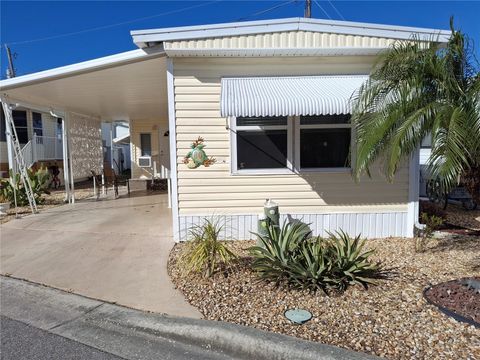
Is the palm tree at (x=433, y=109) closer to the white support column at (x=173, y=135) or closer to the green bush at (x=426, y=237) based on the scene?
the green bush at (x=426, y=237)

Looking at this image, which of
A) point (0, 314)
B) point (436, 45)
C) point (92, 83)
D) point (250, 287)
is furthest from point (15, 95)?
point (436, 45)

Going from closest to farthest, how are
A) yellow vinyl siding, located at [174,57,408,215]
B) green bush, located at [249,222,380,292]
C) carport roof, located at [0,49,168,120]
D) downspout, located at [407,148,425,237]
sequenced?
green bush, located at [249,222,380,292]
yellow vinyl siding, located at [174,57,408,215]
carport roof, located at [0,49,168,120]
downspout, located at [407,148,425,237]

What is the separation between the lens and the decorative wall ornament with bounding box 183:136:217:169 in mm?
6078

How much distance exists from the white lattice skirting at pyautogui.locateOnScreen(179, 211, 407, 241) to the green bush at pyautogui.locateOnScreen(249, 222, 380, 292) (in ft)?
6.16

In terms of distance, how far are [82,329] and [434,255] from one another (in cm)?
483

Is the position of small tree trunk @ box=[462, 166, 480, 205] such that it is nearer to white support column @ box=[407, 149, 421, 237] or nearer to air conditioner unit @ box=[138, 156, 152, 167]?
white support column @ box=[407, 149, 421, 237]

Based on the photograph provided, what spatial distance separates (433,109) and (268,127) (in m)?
2.94

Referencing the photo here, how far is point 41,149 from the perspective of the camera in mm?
16062

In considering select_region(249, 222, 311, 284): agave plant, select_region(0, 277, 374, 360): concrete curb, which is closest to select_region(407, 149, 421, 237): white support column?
select_region(249, 222, 311, 284): agave plant

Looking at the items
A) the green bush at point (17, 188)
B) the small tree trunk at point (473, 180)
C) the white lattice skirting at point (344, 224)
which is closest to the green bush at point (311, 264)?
the small tree trunk at point (473, 180)

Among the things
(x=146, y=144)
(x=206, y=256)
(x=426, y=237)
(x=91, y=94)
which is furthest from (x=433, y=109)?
(x=146, y=144)

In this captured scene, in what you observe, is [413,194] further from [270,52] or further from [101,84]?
[101,84]

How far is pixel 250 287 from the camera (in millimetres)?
4078

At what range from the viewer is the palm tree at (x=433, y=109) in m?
3.40
